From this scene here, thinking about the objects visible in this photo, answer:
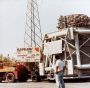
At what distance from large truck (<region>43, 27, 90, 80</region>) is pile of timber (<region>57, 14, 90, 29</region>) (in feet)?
1.21

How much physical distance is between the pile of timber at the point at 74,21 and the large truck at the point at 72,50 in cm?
37

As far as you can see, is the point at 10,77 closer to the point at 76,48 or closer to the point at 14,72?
the point at 14,72

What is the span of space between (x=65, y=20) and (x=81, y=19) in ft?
3.67

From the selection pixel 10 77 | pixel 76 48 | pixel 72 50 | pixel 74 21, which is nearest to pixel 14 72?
pixel 10 77

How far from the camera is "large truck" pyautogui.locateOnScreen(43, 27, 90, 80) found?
2330 centimetres

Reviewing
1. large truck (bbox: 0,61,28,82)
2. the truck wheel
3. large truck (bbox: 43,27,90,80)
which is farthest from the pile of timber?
the truck wheel

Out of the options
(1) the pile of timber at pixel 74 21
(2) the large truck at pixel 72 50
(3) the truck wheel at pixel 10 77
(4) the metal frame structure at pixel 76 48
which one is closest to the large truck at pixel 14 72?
(3) the truck wheel at pixel 10 77

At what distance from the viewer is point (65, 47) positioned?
2398 centimetres

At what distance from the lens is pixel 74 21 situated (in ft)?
79.7

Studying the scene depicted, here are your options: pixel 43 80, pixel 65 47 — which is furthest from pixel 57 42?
pixel 43 80

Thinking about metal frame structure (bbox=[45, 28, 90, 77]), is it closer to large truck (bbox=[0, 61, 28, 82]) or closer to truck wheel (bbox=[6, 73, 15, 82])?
large truck (bbox=[0, 61, 28, 82])

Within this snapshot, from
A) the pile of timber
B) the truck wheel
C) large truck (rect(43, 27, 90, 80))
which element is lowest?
the truck wheel

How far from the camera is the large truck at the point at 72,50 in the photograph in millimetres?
23297

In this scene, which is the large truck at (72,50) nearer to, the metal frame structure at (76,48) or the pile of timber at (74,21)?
the metal frame structure at (76,48)
